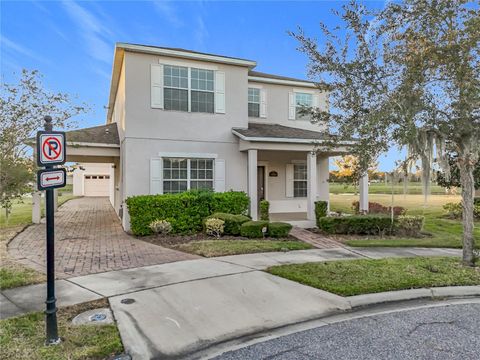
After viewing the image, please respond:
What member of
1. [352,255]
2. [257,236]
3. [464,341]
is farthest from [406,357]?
[257,236]

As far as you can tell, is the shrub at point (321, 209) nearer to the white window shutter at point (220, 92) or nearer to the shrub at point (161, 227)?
the white window shutter at point (220, 92)

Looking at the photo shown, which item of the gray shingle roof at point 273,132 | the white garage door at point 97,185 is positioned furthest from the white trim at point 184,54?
the white garage door at point 97,185

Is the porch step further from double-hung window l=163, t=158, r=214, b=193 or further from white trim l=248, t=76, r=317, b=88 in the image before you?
white trim l=248, t=76, r=317, b=88

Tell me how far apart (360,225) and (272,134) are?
4.67m

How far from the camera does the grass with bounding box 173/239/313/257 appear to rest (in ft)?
27.9

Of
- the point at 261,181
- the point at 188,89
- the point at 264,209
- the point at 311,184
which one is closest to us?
the point at 188,89

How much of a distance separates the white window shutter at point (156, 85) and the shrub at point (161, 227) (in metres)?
4.15

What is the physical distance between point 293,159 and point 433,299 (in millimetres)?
11254

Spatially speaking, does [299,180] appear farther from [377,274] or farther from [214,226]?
[377,274]

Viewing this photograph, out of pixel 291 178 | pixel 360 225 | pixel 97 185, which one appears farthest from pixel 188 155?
pixel 97 185

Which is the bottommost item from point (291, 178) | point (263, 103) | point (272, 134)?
point (291, 178)

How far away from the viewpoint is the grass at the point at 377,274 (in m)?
5.78

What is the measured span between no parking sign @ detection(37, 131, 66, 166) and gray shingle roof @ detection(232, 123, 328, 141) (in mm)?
8860

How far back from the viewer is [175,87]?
41.0 feet
